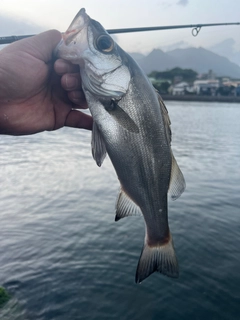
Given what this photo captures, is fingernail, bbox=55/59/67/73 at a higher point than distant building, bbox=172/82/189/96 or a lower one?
higher

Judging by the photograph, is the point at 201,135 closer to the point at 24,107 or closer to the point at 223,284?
A: the point at 223,284

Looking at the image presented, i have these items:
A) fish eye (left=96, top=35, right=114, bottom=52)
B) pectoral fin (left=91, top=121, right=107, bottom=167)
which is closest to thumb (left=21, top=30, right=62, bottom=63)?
fish eye (left=96, top=35, right=114, bottom=52)

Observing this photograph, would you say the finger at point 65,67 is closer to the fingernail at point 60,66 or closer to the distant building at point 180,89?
the fingernail at point 60,66

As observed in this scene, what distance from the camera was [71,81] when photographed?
3.50 m

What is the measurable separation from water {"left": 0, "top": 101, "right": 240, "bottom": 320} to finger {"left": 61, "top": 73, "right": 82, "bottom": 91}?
3836mm

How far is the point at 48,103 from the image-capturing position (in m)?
4.29

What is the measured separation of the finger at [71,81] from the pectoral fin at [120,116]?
64 cm

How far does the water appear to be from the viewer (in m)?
5.85

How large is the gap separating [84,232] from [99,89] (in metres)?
5.73

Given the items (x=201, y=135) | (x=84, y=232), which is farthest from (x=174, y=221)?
(x=201, y=135)

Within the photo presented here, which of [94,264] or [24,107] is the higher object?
[24,107]

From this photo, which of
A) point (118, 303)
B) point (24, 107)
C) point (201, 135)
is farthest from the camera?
point (201, 135)

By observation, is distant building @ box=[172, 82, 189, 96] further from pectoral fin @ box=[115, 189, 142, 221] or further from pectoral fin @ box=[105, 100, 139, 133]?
pectoral fin @ box=[105, 100, 139, 133]

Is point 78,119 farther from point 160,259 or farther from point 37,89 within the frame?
point 160,259
